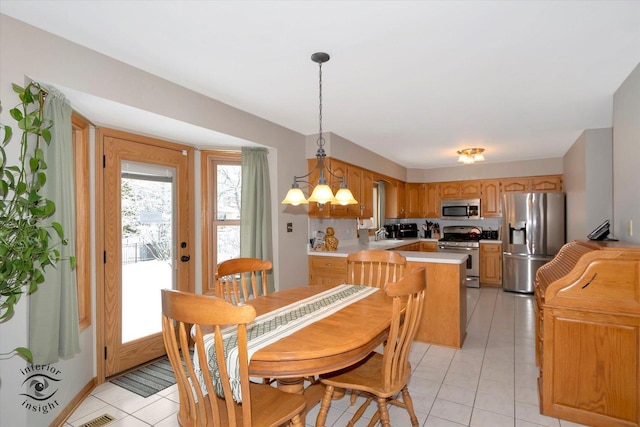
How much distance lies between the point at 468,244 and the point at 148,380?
540 centimetres

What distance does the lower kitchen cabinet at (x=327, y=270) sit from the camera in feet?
13.0

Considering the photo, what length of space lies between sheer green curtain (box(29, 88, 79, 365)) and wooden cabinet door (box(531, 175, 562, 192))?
662cm

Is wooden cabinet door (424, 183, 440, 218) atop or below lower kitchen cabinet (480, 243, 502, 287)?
atop

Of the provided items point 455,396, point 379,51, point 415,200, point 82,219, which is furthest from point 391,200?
point 82,219

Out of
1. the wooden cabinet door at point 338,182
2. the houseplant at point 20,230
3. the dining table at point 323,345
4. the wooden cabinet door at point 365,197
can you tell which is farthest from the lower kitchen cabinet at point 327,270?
the houseplant at point 20,230

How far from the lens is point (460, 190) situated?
21.8ft

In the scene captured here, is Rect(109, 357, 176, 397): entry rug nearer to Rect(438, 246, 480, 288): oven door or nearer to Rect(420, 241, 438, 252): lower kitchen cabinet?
Rect(420, 241, 438, 252): lower kitchen cabinet

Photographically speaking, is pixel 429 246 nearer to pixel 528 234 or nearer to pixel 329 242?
pixel 528 234

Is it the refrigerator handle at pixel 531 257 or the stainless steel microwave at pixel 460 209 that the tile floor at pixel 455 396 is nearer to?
the refrigerator handle at pixel 531 257

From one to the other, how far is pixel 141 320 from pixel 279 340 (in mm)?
2198

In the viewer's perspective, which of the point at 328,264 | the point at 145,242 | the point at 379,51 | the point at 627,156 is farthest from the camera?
the point at 328,264

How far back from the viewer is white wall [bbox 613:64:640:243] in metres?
2.38

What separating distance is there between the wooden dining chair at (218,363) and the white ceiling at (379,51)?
1.45 meters

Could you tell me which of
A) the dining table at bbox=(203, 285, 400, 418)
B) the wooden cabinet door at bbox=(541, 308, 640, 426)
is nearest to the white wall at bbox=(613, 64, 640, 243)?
the wooden cabinet door at bbox=(541, 308, 640, 426)
